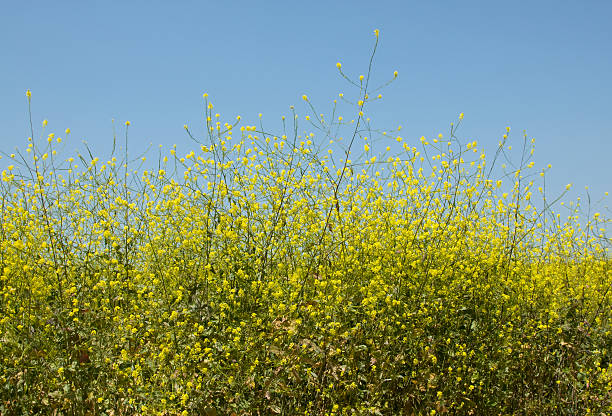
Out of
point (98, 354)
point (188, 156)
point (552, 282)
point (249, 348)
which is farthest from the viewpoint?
point (552, 282)

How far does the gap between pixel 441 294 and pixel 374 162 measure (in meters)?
1.21

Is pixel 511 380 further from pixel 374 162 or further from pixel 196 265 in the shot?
pixel 196 265

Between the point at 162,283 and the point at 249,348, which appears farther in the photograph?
the point at 162,283

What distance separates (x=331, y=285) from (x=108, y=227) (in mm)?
1921

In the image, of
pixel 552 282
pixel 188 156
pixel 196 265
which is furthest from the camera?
pixel 552 282

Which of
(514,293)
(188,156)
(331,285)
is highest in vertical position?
(188,156)

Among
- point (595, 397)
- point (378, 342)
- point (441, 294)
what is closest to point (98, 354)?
point (378, 342)

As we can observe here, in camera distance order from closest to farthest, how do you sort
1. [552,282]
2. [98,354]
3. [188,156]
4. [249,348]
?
[249,348], [98,354], [188,156], [552,282]

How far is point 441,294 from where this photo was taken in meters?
4.17

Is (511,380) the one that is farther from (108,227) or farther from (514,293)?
(108,227)

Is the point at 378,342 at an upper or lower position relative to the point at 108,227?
lower

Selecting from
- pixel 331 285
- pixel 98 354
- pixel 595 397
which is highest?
pixel 331 285

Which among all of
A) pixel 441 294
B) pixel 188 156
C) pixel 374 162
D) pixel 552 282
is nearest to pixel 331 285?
pixel 441 294

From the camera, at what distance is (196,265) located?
4.00m
